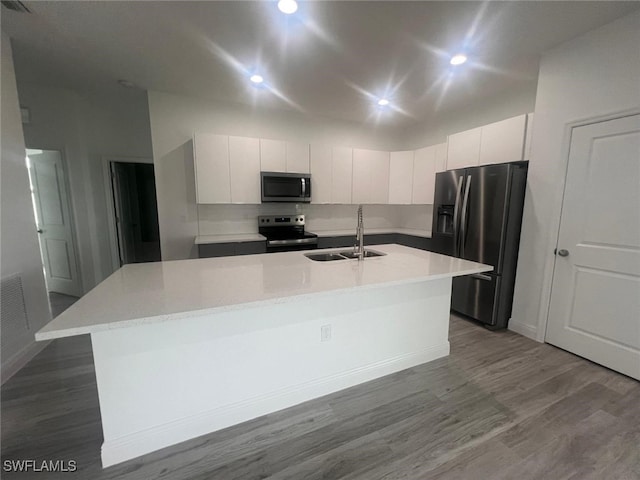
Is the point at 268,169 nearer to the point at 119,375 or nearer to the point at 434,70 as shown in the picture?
the point at 434,70

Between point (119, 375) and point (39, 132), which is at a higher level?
point (39, 132)

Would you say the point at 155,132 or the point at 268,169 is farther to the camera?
the point at 268,169

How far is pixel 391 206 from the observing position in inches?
203

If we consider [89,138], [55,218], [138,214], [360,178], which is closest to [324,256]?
[360,178]

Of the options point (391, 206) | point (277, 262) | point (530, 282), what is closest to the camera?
point (277, 262)

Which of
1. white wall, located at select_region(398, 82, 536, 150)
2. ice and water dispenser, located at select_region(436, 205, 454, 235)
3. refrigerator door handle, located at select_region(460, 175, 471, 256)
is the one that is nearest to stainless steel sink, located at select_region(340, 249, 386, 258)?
refrigerator door handle, located at select_region(460, 175, 471, 256)

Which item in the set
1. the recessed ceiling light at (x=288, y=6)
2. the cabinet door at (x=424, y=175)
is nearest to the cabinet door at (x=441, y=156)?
the cabinet door at (x=424, y=175)

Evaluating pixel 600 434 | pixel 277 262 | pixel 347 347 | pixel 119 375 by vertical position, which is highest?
pixel 277 262

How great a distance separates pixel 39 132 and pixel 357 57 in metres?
4.03

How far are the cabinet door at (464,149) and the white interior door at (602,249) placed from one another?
102 centimetres

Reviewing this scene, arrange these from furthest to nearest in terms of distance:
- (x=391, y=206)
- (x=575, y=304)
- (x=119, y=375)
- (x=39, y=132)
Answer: (x=391, y=206)
(x=39, y=132)
(x=575, y=304)
(x=119, y=375)

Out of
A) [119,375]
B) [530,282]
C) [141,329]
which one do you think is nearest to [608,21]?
[530,282]

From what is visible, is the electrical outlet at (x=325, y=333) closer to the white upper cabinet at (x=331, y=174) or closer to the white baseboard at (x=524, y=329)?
the white baseboard at (x=524, y=329)

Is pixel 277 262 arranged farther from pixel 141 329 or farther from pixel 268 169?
pixel 268 169
